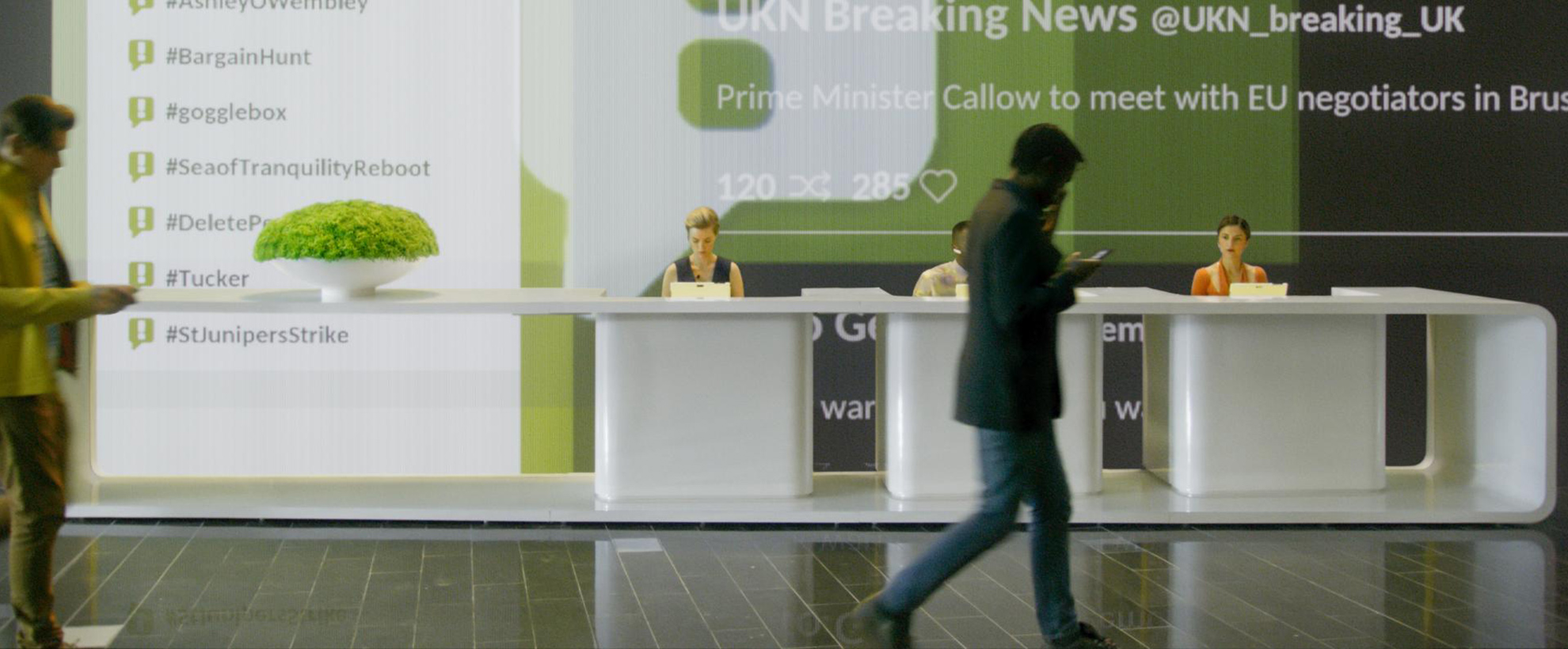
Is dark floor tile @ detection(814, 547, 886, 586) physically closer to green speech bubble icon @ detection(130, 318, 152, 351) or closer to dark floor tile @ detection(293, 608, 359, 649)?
dark floor tile @ detection(293, 608, 359, 649)

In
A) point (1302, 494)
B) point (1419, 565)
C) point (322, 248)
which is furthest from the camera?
point (1302, 494)

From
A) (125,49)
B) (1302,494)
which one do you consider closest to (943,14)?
(1302,494)

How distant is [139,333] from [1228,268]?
5.01 metres

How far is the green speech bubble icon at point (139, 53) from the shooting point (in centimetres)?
753

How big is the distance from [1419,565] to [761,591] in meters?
2.17

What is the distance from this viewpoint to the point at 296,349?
302 inches

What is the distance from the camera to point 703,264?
22.8 feet

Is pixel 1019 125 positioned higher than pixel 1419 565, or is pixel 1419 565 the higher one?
pixel 1019 125

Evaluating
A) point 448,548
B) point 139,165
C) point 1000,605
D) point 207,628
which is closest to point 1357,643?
point 1000,605

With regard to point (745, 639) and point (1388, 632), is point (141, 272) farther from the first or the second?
point (1388, 632)

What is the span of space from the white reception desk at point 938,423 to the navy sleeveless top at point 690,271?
96 cm

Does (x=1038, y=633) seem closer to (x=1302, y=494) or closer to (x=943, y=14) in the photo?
(x=1302, y=494)

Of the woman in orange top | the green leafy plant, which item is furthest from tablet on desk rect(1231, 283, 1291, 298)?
the green leafy plant

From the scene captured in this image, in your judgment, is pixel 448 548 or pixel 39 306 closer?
pixel 39 306
